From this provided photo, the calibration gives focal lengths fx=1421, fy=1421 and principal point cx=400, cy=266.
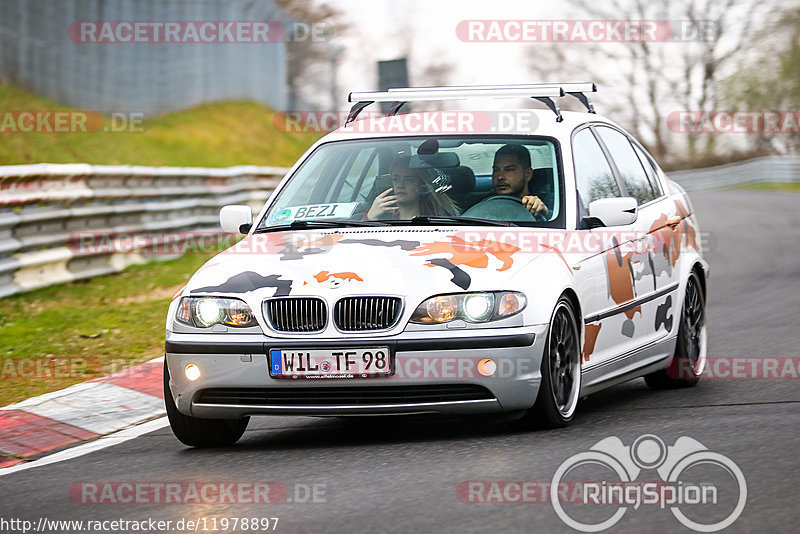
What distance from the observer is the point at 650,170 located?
8.88m

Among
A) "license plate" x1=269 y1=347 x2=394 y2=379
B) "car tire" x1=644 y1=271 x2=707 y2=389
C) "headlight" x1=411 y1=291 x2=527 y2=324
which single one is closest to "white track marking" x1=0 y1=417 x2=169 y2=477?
"license plate" x1=269 y1=347 x2=394 y2=379

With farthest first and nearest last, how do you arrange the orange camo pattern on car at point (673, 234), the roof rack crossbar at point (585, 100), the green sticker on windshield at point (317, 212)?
the roof rack crossbar at point (585, 100) < the orange camo pattern on car at point (673, 234) < the green sticker on windshield at point (317, 212)

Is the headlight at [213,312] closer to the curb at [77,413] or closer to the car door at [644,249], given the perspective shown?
the curb at [77,413]

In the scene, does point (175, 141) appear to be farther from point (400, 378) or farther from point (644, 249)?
point (400, 378)

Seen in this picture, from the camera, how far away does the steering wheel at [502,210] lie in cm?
718

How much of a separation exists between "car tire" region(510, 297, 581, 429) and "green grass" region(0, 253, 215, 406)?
352 cm

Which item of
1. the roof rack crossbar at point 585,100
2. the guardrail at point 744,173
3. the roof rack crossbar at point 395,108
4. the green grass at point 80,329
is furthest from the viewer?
the guardrail at point 744,173

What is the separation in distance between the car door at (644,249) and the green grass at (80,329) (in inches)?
142

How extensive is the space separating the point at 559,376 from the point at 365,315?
40.8 inches

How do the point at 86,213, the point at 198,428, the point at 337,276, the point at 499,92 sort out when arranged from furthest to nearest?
1. the point at 86,213
2. the point at 499,92
3. the point at 198,428
4. the point at 337,276

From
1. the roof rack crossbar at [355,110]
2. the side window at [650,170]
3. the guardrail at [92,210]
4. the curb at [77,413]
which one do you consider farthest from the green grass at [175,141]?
the side window at [650,170]

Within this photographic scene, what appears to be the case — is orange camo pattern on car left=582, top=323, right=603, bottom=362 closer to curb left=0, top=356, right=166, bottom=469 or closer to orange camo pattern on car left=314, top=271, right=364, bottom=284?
orange camo pattern on car left=314, top=271, right=364, bottom=284

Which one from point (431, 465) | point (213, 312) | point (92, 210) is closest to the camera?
point (431, 465)

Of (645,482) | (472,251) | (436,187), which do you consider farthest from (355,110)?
(645,482)
